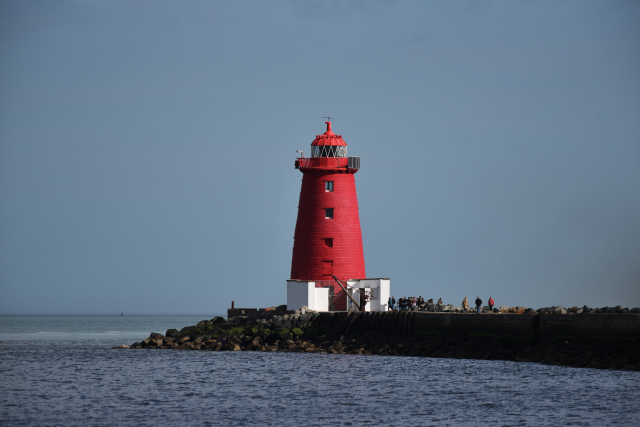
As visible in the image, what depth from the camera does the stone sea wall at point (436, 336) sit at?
3009 cm

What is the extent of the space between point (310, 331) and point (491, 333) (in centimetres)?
946

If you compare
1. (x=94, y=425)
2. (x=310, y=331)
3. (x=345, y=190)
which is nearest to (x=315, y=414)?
(x=94, y=425)

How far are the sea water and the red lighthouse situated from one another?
6.07 meters

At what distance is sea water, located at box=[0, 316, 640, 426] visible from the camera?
23469 mm

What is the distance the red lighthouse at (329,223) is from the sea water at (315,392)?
6068 millimetres

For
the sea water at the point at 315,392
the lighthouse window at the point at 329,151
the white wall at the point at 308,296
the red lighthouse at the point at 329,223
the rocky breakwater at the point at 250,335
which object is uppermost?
the lighthouse window at the point at 329,151

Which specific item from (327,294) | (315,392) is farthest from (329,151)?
(315,392)

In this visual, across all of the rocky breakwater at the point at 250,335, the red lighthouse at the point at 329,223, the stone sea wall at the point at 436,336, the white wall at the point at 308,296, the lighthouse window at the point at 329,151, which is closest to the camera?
the stone sea wall at the point at 436,336

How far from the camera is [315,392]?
27953 mm

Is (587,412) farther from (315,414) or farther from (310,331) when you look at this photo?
(310,331)

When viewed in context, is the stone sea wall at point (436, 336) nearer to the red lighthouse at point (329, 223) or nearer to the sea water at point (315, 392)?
the sea water at point (315, 392)

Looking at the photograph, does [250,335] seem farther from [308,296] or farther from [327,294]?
[327,294]

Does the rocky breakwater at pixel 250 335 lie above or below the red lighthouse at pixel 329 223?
below

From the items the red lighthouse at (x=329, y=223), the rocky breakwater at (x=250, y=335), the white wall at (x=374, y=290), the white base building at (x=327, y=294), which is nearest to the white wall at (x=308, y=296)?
the white base building at (x=327, y=294)
